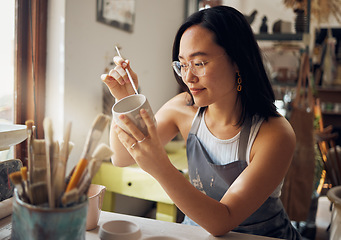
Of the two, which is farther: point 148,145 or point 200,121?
point 200,121

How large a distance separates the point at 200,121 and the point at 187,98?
0.13 metres

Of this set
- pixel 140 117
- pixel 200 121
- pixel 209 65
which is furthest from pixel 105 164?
pixel 140 117

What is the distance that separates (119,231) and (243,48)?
2.31 ft

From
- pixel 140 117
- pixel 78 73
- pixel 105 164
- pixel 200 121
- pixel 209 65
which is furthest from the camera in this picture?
pixel 105 164

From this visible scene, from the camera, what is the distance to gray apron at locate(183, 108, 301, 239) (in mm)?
1258

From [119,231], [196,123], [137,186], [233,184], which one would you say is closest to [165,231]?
[119,231]

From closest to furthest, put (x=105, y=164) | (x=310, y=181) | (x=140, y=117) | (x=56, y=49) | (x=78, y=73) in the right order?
1. (x=140, y=117)
2. (x=56, y=49)
3. (x=78, y=73)
4. (x=105, y=164)
5. (x=310, y=181)

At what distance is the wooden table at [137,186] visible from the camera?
1.96 metres

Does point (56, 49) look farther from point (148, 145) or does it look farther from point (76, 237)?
point (76, 237)

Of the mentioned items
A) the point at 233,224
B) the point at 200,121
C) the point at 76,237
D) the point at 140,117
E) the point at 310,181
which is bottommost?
the point at 310,181

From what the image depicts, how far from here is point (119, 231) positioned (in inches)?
34.7

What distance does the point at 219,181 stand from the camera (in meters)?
1.28

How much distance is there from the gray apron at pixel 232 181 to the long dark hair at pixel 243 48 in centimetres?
9

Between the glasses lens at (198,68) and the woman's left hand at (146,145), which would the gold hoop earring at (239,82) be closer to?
the glasses lens at (198,68)
